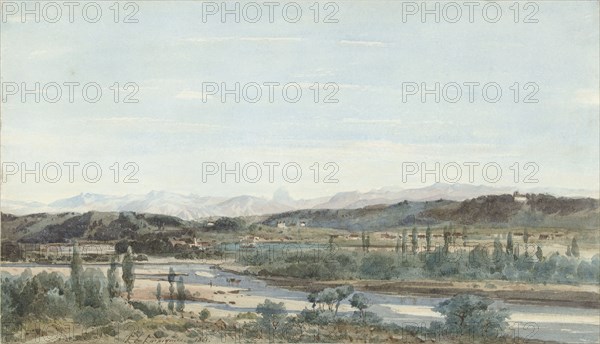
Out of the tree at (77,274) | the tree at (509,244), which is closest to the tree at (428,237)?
the tree at (509,244)

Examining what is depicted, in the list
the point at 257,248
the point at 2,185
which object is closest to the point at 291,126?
the point at 257,248

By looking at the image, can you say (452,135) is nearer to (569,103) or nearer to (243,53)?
(569,103)

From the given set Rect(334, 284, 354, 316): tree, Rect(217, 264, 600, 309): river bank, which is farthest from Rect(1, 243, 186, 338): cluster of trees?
Rect(334, 284, 354, 316): tree

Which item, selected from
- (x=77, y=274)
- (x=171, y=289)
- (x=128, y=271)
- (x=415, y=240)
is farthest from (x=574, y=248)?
(x=77, y=274)

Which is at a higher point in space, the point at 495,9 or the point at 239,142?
the point at 495,9

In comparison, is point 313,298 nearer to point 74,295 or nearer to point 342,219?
point 342,219
